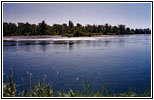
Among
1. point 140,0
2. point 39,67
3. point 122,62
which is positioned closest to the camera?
point 140,0

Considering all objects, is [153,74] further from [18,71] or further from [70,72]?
[18,71]

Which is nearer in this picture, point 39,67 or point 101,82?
point 101,82

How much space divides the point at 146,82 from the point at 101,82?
1.13 m

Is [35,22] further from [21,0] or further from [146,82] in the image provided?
[146,82]

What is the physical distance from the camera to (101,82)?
480 centimetres

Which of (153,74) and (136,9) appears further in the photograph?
(136,9)

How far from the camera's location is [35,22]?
16.9 ft

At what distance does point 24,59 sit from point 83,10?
11.1ft

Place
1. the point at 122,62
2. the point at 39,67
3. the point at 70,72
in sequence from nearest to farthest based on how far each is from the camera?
the point at 70,72, the point at 39,67, the point at 122,62

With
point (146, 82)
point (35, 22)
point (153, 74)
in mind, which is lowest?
point (146, 82)

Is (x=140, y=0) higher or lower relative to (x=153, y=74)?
higher

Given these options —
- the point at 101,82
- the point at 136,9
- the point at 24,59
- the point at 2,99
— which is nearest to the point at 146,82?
the point at 101,82

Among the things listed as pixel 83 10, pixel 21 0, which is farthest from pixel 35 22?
pixel 21 0

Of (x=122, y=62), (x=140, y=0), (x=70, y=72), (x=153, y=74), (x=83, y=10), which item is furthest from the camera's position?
(x=122, y=62)
